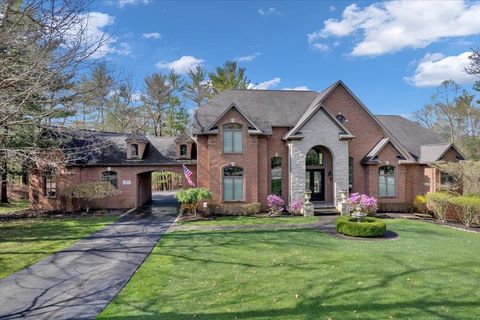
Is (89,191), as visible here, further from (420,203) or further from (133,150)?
(420,203)

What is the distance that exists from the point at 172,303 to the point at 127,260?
4161mm

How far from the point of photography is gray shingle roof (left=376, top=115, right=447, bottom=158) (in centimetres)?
2367

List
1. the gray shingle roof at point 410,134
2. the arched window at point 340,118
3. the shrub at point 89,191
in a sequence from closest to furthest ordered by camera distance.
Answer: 1. the shrub at point 89,191
2. the arched window at point 340,118
3. the gray shingle roof at point 410,134

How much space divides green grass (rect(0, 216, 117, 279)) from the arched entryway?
43.7 feet

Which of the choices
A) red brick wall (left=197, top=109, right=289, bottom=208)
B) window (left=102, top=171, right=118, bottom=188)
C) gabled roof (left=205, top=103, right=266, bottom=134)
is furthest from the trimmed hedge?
window (left=102, top=171, right=118, bottom=188)

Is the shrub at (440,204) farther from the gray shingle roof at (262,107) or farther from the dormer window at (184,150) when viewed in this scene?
the dormer window at (184,150)

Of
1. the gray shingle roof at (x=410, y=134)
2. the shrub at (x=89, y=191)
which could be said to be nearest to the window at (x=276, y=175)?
the gray shingle roof at (x=410, y=134)

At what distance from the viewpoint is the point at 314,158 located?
73.9 feet

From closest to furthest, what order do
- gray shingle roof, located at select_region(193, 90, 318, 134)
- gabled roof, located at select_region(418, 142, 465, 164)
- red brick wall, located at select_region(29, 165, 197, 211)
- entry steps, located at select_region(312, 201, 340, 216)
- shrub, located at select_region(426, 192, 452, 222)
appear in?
shrub, located at select_region(426, 192, 452, 222) < entry steps, located at select_region(312, 201, 340, 216) < gabled roof, located at select_region(418, 142, 465, 164) < gray shingle roof, located at select_region(193, 90, 318, 134) < red brick wall, located at select_region(29, 165, 197, 211)

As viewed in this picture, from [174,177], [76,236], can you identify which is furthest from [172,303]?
[174,177]

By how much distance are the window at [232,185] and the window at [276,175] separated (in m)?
2.40

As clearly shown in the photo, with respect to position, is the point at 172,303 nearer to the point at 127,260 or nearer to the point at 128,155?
the point at 127,260

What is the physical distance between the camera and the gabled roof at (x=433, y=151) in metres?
21.1

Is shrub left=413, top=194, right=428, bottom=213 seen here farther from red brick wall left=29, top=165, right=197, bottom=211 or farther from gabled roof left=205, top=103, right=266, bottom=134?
red brick wall left=29, top=165, right=197, bottom=211
